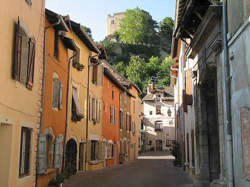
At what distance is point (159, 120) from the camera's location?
55.8 m

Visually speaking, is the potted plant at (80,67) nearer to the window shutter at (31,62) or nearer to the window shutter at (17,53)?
the window shutter at (31,62)

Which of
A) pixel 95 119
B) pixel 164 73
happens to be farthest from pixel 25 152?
pixel 164 73

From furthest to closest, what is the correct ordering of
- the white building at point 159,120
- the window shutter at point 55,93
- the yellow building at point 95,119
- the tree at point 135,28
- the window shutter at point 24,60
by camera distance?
the tree at point 135,28, the white building at point 159,120, the yellow building at point 95,119, the window shutter at point 55,93, the window shutter at point 24,60

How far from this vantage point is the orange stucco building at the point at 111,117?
23.9 metres

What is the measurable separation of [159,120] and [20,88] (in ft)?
155

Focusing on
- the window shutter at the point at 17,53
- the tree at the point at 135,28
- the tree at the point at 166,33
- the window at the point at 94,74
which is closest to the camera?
the window shutter at the point at 17,53

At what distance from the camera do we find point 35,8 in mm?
10953

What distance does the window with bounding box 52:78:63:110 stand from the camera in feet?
44.4

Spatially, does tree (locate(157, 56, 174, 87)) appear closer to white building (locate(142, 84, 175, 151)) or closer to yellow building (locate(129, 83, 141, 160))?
white building (locate(142, 84, 175, 151))

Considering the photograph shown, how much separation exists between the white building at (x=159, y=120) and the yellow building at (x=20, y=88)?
44.8 meters

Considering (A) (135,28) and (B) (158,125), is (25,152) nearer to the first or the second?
(B) (158,125)

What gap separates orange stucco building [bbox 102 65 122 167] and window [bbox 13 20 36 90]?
1228 cm

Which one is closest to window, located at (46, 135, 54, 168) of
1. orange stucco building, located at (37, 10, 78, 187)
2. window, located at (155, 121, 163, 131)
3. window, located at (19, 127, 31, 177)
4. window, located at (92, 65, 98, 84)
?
orange stucco building, located at (37, 10, 78, 187)

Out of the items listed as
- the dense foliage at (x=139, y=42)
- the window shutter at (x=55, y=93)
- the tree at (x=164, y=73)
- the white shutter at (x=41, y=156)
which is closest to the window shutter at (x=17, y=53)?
the white shutter at (x=41, y=156)
